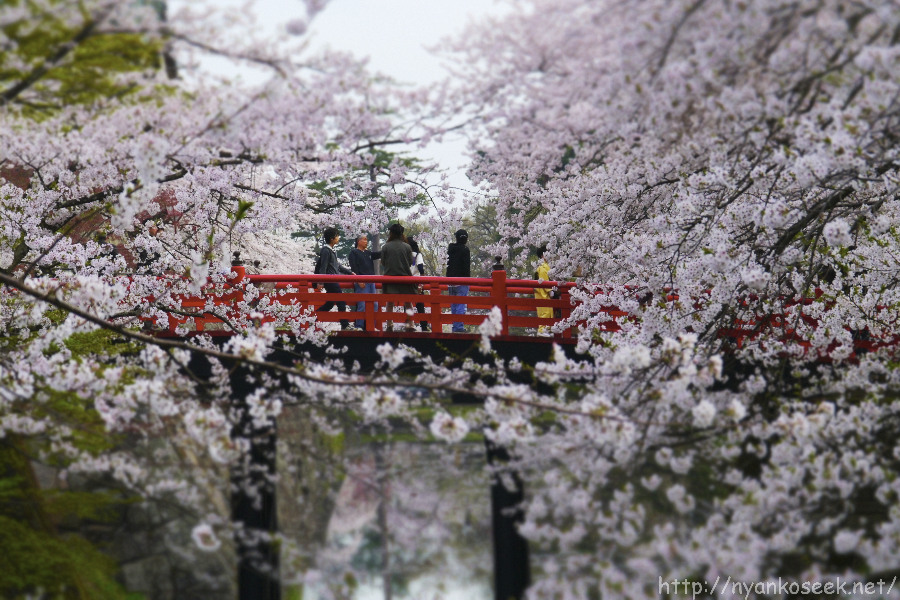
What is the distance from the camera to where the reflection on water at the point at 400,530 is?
218 inches

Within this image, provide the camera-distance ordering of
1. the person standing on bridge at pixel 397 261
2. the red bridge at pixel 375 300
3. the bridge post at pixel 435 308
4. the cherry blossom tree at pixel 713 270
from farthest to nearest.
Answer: the person standing on bridge at pixel 397 261
the bridge post at pixel 435 308
the red bridge at pixel 375 300
the cherry blossom tree at pixel 713 270

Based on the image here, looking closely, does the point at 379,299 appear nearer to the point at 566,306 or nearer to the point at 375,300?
the point at 375,300

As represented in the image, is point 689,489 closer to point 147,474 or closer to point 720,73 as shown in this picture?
point 720,73

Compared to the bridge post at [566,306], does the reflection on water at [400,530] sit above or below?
below

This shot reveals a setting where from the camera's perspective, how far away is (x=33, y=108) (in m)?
5.33

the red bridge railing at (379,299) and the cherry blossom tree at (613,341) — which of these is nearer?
the cherry blossom tree at (613,341)

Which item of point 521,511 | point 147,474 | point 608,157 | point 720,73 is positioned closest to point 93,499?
point 147,474

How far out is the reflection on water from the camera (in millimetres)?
5547

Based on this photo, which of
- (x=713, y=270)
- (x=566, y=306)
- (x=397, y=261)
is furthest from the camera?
(x=397, y=261)

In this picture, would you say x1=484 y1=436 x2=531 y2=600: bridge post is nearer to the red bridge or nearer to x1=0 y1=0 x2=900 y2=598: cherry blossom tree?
x1=0 y1=0 x2=900 y2=598: cherry blossom tree

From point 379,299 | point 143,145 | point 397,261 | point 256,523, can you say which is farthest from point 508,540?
point 397,261

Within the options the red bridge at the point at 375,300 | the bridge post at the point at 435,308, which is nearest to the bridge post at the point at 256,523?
the red bridge at the point at 375,300

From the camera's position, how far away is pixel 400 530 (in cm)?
585

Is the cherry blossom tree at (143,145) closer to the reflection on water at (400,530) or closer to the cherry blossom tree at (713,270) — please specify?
the reflection on water at (400,530)
